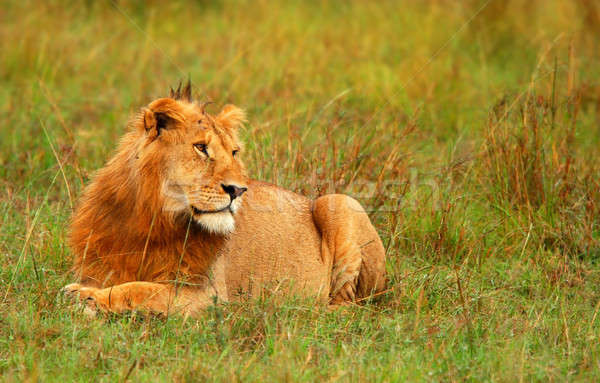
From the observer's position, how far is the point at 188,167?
4461mm

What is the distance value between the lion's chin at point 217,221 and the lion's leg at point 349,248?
1.21 meters

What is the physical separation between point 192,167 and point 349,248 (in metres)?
1.42

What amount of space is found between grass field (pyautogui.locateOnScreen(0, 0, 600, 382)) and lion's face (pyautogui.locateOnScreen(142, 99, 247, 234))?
51cm

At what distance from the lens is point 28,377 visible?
12.1ft

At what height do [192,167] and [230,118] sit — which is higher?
[230,118]

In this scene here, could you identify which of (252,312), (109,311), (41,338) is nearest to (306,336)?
(252,312)

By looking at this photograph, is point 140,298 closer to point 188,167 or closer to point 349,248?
point 188,167

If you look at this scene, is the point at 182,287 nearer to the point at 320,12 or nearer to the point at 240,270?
the point at 240,270

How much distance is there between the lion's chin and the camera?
4445mm

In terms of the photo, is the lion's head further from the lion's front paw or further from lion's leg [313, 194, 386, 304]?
lion's leg [313, 194, 386, 304]

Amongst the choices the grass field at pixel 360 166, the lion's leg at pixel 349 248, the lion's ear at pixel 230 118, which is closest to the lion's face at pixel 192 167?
the lion's ear at pixel 230 118

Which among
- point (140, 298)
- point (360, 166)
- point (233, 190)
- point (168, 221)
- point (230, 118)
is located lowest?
point (140, 298)

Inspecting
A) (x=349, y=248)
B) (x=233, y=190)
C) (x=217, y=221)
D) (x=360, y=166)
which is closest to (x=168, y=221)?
(x=217, y=221)

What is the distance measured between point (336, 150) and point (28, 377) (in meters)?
3.32
